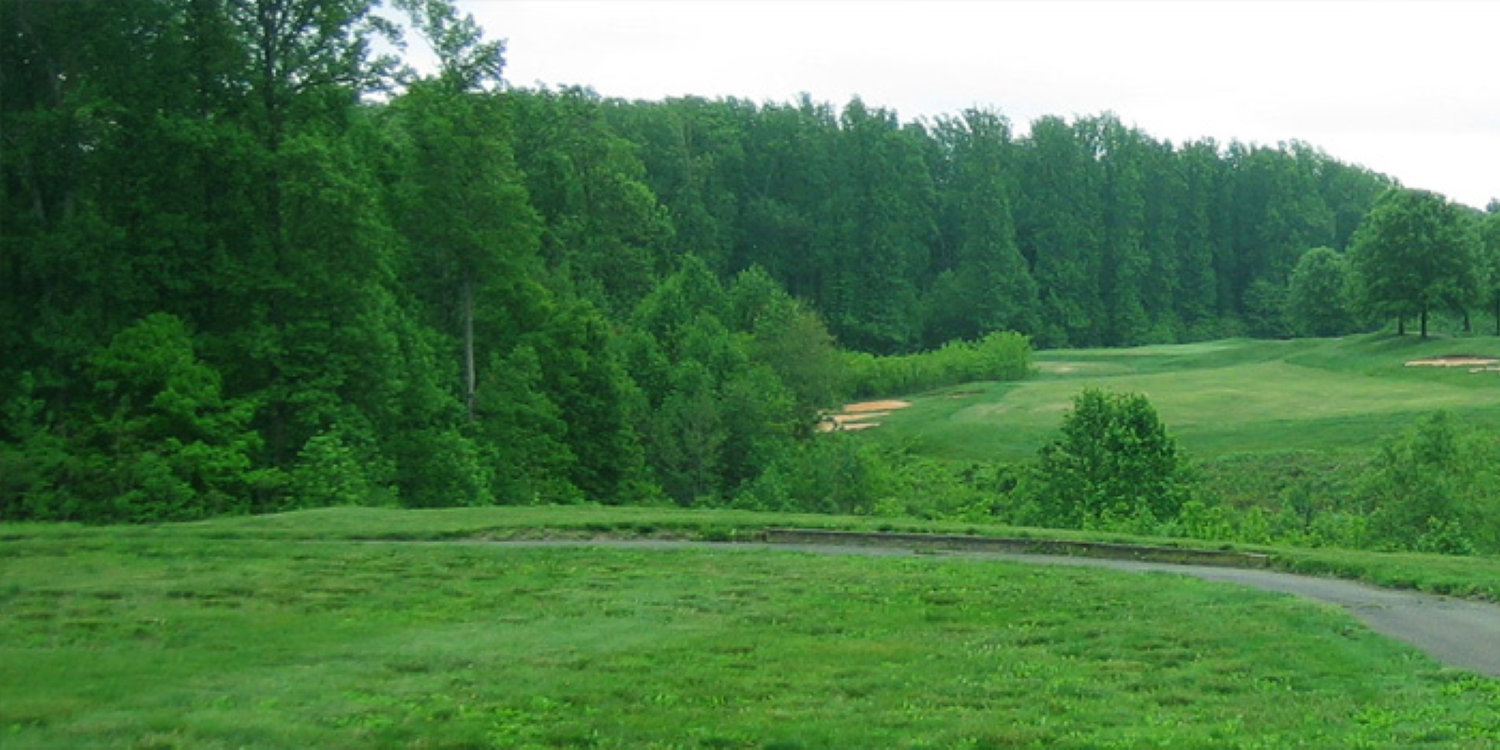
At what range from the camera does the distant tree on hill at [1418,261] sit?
8188cm

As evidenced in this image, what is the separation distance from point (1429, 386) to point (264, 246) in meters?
52.6

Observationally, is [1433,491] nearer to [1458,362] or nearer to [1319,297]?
[1458,362]

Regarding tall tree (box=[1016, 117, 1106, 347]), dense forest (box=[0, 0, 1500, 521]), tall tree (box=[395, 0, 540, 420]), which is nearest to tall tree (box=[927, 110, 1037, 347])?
tall tree (box=[1016, 117, 1106, 347])

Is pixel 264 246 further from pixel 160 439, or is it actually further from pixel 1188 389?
pixel 1188 389

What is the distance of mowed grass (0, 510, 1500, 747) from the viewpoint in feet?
33.0

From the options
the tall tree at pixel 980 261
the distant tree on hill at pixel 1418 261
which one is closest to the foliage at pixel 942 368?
the distant tree on hill at pixel 1418 261

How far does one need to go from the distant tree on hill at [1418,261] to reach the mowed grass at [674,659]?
70.0m

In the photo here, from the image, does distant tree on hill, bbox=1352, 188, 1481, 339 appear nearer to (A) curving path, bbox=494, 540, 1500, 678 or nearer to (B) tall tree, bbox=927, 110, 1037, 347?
(B) tall tree, bbox=927, 110, 1037, 347

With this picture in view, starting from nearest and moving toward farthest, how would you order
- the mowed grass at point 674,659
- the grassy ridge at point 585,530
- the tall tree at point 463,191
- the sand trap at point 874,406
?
the mowed grass at point 674,659
the grassy ridge at point 585,530
the tall tree at point 463,191
the sand trap at point 874,406

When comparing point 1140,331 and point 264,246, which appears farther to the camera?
point 1140,331

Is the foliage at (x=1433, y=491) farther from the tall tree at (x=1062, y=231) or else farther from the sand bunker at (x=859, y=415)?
the tall tree at (x=1062, y=231)

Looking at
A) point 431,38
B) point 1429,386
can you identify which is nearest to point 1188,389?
point 1429,386

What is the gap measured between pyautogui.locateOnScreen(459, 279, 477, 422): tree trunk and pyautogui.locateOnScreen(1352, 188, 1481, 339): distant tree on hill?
56.8 meters

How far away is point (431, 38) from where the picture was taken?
4859 centimetres
